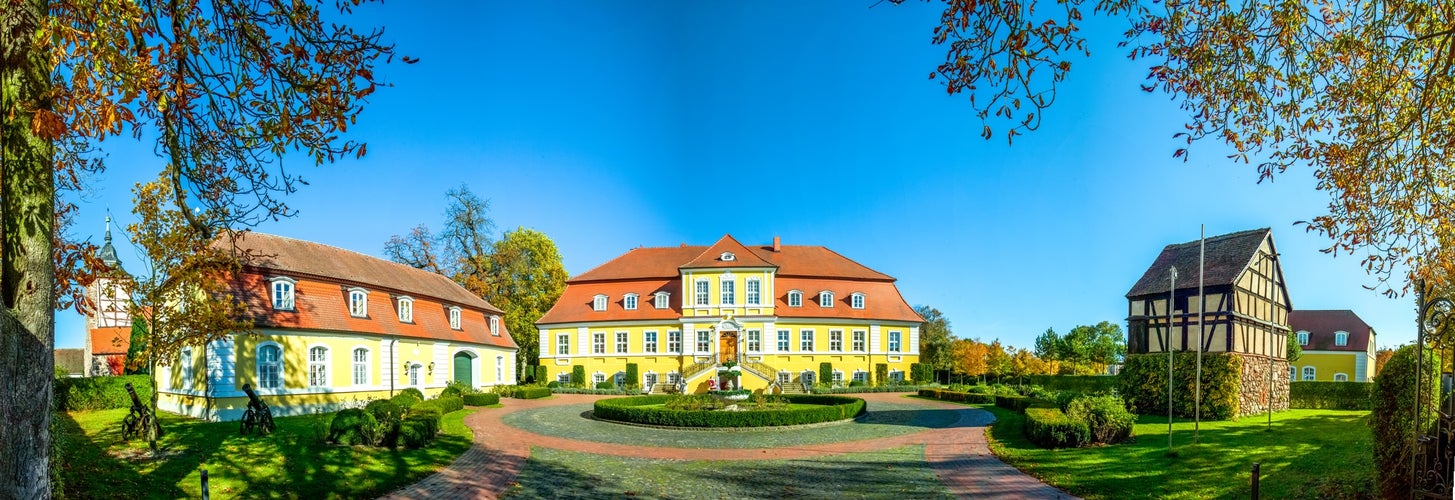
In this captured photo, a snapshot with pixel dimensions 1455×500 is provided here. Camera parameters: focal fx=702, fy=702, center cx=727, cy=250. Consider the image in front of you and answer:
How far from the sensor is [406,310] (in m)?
29.9

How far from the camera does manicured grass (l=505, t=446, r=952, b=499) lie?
11.5 metres

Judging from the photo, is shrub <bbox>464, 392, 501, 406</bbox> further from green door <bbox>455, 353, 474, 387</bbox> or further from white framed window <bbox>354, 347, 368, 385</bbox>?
green door <bbox>455, 353, 474, 387</bbox>

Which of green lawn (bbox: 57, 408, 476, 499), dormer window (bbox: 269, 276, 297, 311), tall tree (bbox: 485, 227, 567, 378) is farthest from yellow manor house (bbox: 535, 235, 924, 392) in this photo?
green lawn (bbox: 57, 408, 476, 499)

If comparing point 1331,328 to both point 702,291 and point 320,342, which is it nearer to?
point 702,291

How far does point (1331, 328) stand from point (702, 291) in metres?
42.4

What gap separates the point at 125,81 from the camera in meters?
5.94

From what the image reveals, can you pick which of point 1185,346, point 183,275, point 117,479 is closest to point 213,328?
point 183,275

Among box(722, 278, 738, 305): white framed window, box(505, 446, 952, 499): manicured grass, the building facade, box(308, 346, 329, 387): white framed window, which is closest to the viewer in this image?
box(505, 446, 952, 499): manicured grass

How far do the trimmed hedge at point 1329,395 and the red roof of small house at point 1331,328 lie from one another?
19723 millimetres

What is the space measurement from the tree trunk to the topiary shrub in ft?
45.2

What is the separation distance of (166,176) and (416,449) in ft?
23.9

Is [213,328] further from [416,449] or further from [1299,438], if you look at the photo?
[1299,438]

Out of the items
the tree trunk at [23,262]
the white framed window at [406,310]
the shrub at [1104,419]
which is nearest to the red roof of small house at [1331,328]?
the shrub at [1104,419]

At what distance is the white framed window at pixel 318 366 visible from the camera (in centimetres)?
2405
